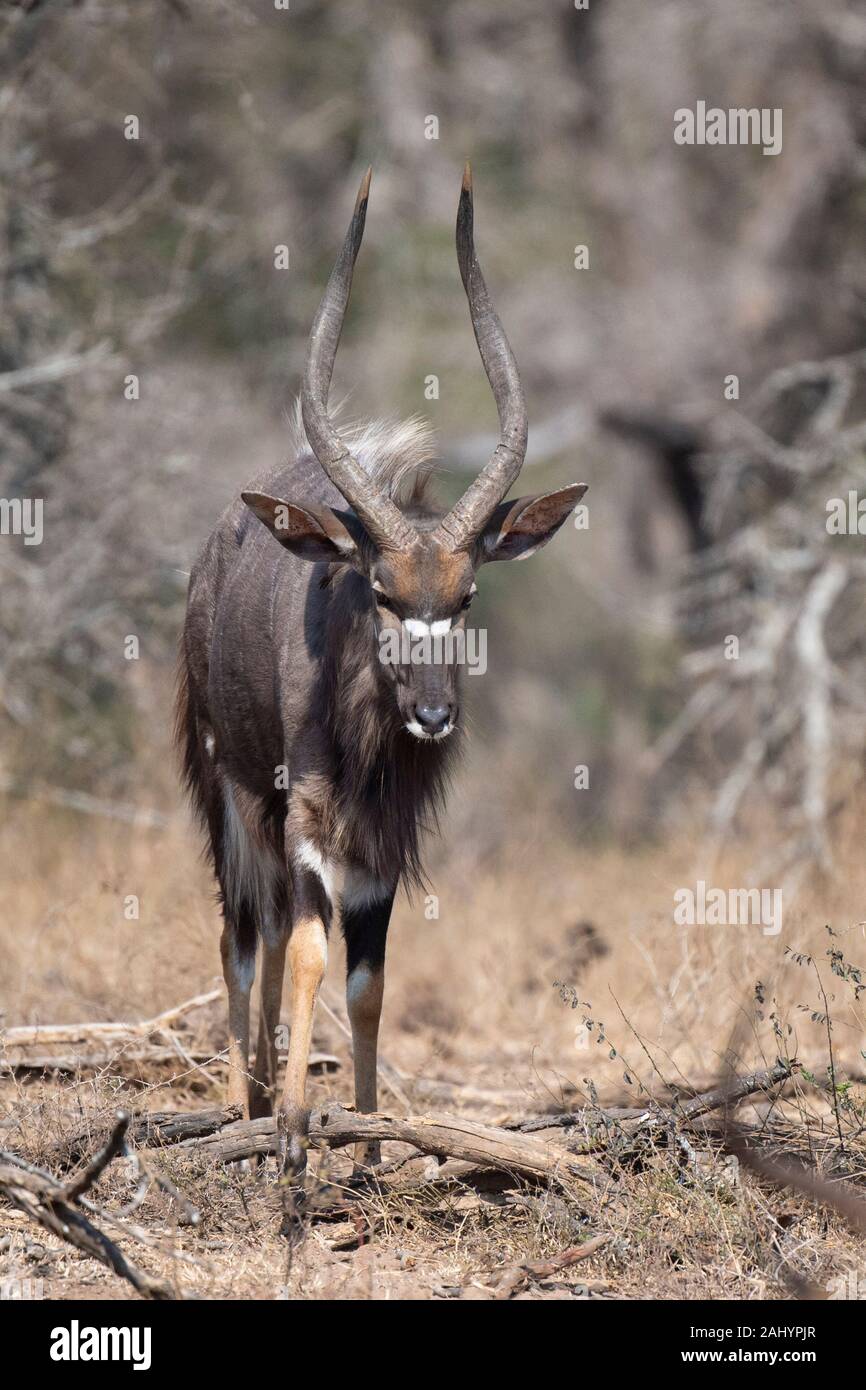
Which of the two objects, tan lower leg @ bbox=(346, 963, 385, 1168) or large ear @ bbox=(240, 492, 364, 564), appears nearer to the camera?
large ear @ bbox=(240, 492, 364, 564)

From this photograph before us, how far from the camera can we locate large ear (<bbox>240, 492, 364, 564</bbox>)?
561 centimetres

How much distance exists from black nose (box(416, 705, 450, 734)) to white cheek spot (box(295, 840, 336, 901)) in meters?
0.73

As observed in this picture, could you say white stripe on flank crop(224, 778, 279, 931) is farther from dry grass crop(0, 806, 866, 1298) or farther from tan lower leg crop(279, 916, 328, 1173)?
tan lower leg crop(279, 916, 328, 1173)

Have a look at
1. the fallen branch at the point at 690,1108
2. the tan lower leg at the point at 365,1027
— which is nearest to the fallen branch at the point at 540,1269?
the fallen branch at the point at 690,1108

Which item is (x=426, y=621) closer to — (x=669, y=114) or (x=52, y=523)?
(x=52, y=523)

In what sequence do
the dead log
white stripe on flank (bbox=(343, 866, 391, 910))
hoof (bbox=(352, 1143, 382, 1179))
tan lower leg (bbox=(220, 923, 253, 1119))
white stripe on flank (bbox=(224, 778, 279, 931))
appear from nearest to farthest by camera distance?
the dead log
hoof (bbox=(352, 1143, 382, 1179))
white stripe on flank (bbox=(343, 866, 391, 910))
tan lower leg (bbox=(220, 923, 253, 1119))
white stripe on flank (bbox=(224, 778, 279, 931))

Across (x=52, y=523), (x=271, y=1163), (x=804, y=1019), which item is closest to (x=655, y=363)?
(x=52, y=523)

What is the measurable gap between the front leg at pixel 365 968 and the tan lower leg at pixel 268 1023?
0.55 metres

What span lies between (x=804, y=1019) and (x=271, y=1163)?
9.48 feet

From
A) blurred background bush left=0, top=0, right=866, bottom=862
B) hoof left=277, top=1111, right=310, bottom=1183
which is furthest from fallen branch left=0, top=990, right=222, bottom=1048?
blurred background bush left=0, top=0, right=866, bottom=862

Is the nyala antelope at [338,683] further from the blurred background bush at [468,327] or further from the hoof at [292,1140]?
the blurred background bush at [468,327]

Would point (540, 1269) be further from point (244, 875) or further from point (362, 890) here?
point (244, 875)

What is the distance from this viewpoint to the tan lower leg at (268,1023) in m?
6.52

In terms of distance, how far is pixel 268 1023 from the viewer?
21.8 ft
